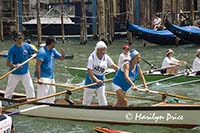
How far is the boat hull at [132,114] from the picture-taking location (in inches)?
337

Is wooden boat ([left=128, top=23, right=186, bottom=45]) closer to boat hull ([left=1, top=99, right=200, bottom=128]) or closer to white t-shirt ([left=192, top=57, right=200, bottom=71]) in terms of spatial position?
white t-shirt ([left=192, top=57, right=200, bottom=71])

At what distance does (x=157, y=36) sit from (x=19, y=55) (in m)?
16.3

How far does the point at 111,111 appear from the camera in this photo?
29.3 ft

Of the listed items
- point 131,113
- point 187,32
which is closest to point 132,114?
point 131,113

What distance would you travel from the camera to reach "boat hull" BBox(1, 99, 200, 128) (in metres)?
8.55

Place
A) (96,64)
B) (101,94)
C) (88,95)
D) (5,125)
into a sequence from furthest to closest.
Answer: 1. (88,95)
2. (101,94)
3. (96,64)
4. (5,125)

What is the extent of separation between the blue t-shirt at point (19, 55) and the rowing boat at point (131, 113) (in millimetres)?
763

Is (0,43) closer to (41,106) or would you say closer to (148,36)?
(148,36)

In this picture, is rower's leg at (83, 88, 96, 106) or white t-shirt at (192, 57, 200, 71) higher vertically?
rower's leg at (83, 88, 96, 106)

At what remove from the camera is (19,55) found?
394 inches

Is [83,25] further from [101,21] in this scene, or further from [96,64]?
[96,64]

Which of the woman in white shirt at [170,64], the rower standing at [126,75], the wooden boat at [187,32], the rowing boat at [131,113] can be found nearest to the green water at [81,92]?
the rowing boat at [131,113]

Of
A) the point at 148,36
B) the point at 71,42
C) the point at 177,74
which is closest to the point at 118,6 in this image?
the point at 71,42

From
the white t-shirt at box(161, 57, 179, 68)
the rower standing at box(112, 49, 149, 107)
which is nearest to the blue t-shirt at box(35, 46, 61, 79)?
the rower standing at box(112, 49, 149, 107)
